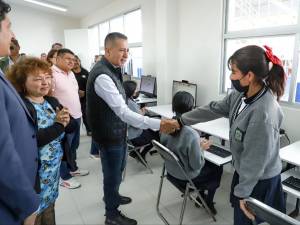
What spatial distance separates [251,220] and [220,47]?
7.48ft

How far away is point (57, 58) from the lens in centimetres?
273

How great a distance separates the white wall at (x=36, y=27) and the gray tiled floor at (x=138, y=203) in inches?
247

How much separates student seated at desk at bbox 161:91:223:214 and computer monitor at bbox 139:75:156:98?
2325 millimetres

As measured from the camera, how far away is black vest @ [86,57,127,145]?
1.77 meters

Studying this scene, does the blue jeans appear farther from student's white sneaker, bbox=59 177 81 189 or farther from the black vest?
student's white sneaker, bbox=59 177 81 189

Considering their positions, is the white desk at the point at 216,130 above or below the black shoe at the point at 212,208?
above

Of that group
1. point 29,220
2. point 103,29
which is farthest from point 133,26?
point 29,220

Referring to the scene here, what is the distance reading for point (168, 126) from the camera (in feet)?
6.12

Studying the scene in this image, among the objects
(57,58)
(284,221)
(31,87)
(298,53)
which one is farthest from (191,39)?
(284,221)

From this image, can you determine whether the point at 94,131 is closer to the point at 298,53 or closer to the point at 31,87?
the point at 31,87

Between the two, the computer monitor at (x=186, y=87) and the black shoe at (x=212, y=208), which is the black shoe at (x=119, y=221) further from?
the computer monitor at (x=186, y=87)

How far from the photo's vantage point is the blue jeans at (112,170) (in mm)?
1886

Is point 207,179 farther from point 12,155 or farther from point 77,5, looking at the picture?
point 77,5

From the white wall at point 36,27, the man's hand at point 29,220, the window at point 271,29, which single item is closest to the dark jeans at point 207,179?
the window at point 271,29
